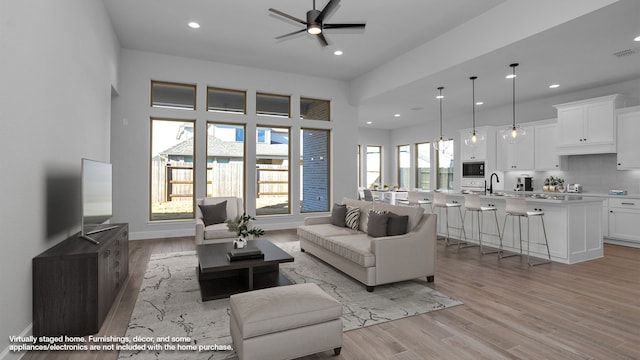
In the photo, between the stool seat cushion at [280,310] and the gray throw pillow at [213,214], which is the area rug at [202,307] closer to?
the stool seat cushion at [280,310]

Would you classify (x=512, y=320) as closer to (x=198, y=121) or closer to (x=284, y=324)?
(x=284, y=324)

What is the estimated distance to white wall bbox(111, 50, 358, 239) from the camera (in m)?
6.22

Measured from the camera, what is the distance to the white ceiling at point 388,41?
4344mm

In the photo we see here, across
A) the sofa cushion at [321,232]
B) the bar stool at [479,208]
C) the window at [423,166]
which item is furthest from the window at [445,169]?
the sofa cushion at [321,232]

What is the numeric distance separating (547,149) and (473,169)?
196cm

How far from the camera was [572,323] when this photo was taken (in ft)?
9.29

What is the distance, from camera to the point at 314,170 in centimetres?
820

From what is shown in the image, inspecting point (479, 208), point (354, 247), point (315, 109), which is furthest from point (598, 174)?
point (354, 247)

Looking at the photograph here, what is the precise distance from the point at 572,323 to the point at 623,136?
5.41 m

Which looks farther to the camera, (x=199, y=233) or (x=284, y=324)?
(x=199, y=233)

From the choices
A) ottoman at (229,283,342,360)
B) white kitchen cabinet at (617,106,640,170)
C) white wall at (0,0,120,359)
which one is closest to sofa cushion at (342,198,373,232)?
ottoman at (229,283,342,360)

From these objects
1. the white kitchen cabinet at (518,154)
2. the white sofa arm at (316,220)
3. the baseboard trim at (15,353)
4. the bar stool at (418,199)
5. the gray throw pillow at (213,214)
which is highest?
the white kitchen cabinet at (518,154)

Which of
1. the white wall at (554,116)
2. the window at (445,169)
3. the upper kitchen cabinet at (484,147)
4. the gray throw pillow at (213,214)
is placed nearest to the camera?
the gray throw pillow at (213,214)

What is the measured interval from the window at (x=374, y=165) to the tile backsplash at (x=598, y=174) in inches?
233
